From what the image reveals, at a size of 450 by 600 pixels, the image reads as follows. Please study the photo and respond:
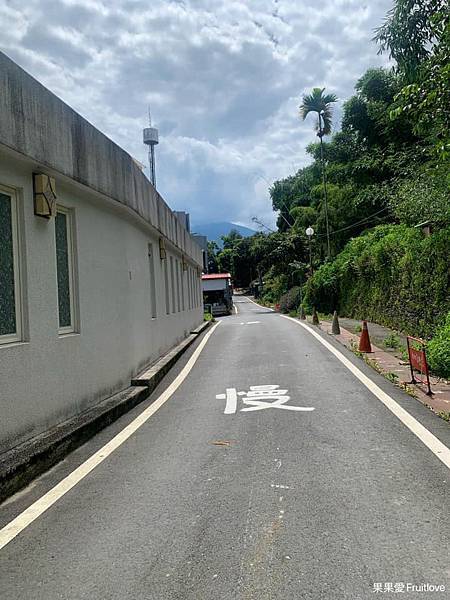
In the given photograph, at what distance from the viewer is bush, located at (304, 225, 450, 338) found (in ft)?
46.2

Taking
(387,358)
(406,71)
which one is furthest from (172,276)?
(406,71)

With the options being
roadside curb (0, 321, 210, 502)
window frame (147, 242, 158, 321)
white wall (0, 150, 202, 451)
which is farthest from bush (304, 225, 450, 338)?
roadside curb (0, 321, 210, 502)

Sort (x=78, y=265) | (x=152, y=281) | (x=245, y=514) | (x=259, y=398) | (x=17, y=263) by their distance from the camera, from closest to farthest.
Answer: (x=245, y=514)
(x=17, y=263)
(x=78, y=265)
(x=259, y=398)
(x=152, y=281)

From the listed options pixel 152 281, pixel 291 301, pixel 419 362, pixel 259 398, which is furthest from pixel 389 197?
pixel 291 301

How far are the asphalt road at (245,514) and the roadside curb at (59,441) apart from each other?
0.13 m

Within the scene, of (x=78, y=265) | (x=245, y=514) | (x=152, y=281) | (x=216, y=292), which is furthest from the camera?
(x=216, y=292)

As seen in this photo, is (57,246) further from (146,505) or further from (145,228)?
(145,228)

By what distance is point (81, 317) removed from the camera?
7500mm

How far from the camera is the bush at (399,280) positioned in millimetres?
14070

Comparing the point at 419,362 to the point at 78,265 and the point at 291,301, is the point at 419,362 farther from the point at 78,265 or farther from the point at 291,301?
the point at 291,301

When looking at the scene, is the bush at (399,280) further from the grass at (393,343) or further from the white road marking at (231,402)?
the white road marking at (231,402)

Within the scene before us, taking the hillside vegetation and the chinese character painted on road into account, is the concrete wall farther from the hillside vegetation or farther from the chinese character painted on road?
the hillside vegetation

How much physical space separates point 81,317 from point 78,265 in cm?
66

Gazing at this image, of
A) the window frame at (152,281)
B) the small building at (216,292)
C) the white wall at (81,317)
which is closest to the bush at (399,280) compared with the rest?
the window frame at (152,281)
